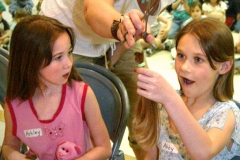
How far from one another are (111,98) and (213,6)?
3996 mm

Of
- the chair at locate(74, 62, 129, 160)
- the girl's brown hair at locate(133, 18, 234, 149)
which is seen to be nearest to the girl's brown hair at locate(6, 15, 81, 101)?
the chair at locate(74, 62, 129, 160)

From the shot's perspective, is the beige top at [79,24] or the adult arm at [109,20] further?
the beige top at [79,24]

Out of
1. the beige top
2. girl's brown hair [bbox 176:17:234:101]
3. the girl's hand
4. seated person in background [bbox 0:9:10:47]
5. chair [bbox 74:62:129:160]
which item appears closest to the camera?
the girl's hand

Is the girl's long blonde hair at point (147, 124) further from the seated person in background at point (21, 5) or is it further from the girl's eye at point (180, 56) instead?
the seated person in background at point (21, 5)

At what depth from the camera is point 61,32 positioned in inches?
44.1

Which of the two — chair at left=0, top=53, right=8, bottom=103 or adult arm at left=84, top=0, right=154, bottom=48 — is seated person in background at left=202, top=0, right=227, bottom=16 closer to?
chair at left=0, top=53, right=8, bottom=103

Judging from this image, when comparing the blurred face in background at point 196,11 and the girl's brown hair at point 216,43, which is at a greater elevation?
the girl's brown hair at point 216,43

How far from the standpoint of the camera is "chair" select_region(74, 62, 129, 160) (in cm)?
125

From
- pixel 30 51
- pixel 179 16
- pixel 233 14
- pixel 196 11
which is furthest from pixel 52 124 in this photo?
pixel 233 14

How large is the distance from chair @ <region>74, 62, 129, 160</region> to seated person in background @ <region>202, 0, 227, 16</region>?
3.77 meters

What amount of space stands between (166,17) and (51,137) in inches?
153

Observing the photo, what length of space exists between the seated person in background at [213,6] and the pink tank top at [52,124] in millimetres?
3982

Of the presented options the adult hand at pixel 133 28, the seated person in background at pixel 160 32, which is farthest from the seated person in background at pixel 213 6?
the adult hand at pixel 133 28

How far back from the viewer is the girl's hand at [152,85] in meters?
0.78
